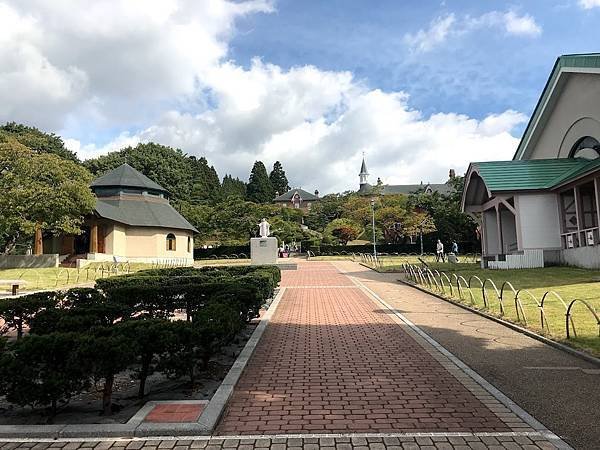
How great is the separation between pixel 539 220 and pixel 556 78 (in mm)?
7954

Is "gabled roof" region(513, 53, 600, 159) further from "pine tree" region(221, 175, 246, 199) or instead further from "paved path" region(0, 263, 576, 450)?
"pine tree" region(221, 175, 246, 199)

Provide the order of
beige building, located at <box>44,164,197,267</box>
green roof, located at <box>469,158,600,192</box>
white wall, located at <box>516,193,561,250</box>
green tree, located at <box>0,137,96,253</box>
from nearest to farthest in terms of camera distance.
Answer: white wall, located at <box>516,193,561,250</box>, green roof, located at <box>469,158,600,192</box>, green tree, located at <box>0,137,96,253</box>, beige building, located at <box>44,164,197,267</box>

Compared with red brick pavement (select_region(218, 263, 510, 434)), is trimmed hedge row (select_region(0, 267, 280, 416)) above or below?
above

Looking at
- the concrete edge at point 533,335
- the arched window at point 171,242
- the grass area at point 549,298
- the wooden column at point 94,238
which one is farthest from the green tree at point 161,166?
the concrete edge at point 533,335

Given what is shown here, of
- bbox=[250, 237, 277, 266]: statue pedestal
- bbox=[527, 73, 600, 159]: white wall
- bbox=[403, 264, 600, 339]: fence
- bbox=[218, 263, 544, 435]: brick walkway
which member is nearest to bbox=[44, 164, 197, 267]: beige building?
bbox=[250, 237, 277, 266]: statue pedestal

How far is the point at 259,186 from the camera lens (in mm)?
91750

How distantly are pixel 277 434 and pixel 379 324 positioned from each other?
6454 mm

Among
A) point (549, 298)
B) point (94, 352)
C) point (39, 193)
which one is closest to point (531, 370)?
point (94, 352)

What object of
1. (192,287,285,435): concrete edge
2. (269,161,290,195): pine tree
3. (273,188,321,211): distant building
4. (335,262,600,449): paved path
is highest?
(269,161,290,195): pine tree

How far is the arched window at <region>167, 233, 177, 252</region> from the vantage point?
45.6 m

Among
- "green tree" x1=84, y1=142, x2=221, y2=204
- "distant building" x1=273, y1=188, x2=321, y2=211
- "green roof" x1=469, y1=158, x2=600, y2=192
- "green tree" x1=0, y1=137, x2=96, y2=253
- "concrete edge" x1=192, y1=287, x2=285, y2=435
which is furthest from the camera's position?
"distant building" x1=273, y1=188, x2=321, y2=211

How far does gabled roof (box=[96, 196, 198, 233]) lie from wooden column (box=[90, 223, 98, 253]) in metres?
1.71

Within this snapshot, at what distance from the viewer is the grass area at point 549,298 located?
28.5 ft

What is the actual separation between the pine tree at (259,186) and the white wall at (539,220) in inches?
2730
